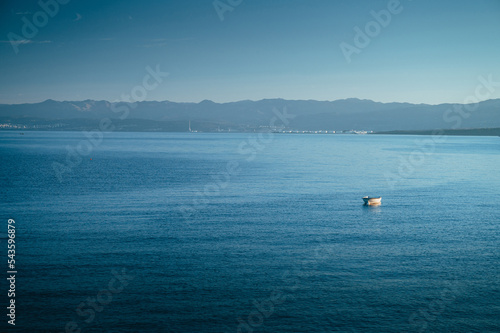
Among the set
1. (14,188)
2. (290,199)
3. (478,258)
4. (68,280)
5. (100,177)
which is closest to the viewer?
(68,280)

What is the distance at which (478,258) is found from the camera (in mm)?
33375

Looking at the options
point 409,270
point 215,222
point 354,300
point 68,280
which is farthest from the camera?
point 215,222

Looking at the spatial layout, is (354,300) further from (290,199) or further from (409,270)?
(290,199)

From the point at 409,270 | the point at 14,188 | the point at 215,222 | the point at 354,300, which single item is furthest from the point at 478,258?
the point at 14,188

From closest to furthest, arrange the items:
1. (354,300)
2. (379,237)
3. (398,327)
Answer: (398,327), (354,300), (379,237)

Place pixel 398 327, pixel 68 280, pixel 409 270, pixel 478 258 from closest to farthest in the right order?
1. pixel 398 327
2. pixel 68 280
3. pixel 409 270
4. pixel 478 258

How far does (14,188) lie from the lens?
227 feet

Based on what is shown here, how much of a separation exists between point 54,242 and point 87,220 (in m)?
9.12

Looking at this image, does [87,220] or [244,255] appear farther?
[87,220]

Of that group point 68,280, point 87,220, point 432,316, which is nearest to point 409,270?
point 432,316

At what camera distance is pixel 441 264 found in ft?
105

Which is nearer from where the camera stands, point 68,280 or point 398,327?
point 398,327

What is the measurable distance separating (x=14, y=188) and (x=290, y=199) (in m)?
45.9

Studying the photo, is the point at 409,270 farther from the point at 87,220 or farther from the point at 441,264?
the point at 87,220
